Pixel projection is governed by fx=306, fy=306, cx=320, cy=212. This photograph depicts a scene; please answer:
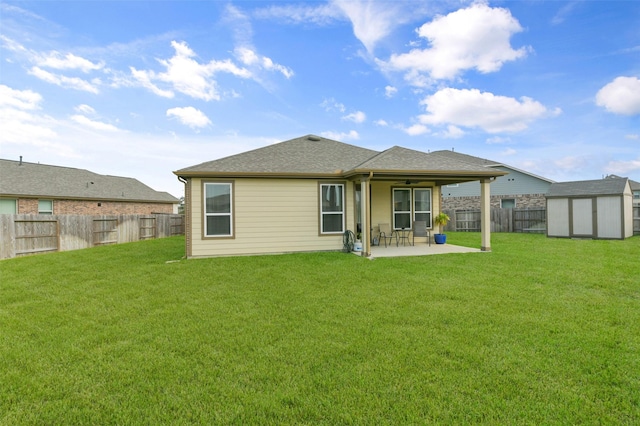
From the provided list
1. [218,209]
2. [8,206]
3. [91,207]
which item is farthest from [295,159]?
[91,207]

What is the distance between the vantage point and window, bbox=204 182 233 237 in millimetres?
8953

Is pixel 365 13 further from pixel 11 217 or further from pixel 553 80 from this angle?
pixel 11 217

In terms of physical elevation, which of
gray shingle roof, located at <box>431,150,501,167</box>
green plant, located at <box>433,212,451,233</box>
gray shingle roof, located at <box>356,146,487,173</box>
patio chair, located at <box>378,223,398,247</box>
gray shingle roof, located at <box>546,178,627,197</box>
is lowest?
patio chair, located at <box>378,223,398,247</box>

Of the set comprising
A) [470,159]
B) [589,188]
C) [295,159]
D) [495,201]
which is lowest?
[495,201]

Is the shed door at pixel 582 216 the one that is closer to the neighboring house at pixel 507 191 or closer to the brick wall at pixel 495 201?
the neighboring house at pixel 507 191

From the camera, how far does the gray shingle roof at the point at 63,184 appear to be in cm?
1536

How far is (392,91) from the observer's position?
14.3m

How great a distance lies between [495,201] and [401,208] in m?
13.9

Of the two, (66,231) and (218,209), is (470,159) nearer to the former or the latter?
(218,209)

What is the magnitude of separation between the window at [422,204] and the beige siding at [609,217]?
24.7ft

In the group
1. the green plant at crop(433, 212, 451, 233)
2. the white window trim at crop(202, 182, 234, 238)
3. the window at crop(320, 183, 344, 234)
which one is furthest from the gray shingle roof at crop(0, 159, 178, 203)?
the green plant at crop(433, 212, 451, 233)

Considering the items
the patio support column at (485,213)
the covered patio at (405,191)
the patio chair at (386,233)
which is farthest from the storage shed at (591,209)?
the patio chair at (386,233)

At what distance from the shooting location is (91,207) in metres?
18.2

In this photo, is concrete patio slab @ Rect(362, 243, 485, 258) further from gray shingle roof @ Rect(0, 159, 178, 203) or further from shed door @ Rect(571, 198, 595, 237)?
gray shingle roof @ Rect(0, 159, 178, 203)
